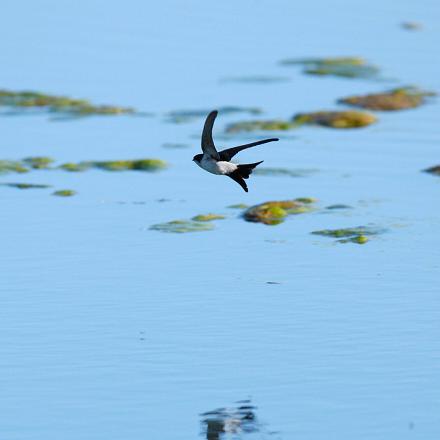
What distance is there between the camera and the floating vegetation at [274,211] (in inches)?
478

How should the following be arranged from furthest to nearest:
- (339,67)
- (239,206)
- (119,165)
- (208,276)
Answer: (339,67), (119,165), (239,206), (208,276)

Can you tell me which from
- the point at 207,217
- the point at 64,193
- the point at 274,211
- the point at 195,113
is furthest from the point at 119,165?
the point at 195,113

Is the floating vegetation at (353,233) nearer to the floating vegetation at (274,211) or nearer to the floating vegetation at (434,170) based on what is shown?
the floating vegetation at (274,211)

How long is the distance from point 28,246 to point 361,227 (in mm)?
2758

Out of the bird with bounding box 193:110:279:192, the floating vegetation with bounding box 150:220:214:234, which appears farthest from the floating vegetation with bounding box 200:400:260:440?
the floating vegetation with bounding box 150:220:214:234

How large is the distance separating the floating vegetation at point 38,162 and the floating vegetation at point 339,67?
239 inches

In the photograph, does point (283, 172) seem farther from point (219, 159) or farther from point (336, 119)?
point (219, 159)

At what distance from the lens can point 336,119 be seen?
1598cm

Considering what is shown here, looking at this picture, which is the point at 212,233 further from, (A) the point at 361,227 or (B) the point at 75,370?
(B) the point at 75,370

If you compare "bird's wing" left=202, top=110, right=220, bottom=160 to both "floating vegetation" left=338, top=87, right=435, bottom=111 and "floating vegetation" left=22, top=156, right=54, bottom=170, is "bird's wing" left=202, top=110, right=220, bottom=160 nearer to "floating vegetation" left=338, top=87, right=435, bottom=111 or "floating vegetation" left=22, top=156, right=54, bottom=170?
"floating vegetation" left=22, top=156, right=54, bottom=170

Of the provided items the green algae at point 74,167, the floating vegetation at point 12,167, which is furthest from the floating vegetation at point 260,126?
the floating vegetation at point 12,167

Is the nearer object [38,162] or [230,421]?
[230,421]

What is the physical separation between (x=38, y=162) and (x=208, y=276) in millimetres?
4125

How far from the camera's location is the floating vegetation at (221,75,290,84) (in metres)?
18.7
